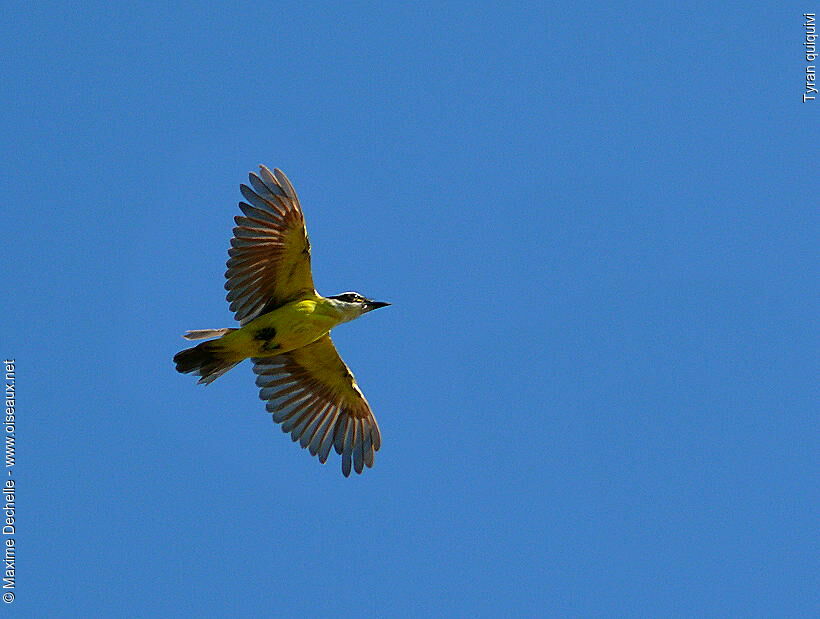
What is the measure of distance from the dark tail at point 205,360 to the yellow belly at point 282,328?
0.13 m

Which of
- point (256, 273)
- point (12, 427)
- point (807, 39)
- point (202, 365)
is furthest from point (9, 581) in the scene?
point (807, 39)

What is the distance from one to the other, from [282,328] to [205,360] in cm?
98

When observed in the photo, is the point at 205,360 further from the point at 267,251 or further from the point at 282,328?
the point at 267,251

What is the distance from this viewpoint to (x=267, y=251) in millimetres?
15750

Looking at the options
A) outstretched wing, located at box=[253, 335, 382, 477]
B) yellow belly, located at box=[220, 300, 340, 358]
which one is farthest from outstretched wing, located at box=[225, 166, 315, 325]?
outstretched wing, located at box=[253, 335, 382, 477]

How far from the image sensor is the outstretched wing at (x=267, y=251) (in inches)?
612

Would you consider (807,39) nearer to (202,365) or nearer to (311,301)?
(311,301)

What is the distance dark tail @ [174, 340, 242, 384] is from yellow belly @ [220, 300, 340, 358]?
0.13 m

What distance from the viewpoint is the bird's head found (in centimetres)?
1598

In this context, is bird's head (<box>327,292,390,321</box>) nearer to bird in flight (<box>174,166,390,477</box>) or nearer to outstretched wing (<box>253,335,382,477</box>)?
bird in flight (<box>174,166,390,477</box>)

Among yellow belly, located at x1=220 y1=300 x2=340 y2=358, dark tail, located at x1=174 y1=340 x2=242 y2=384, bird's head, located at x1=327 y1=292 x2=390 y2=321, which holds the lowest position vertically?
dark tail, located at x1=174 y1=340 x2=242 y2=384

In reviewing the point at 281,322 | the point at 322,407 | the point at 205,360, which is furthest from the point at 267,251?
the point at 322,407

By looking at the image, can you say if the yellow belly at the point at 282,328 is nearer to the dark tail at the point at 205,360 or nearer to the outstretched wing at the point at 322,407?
the dark tail at the point at 205,360

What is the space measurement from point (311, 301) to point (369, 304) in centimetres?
69
